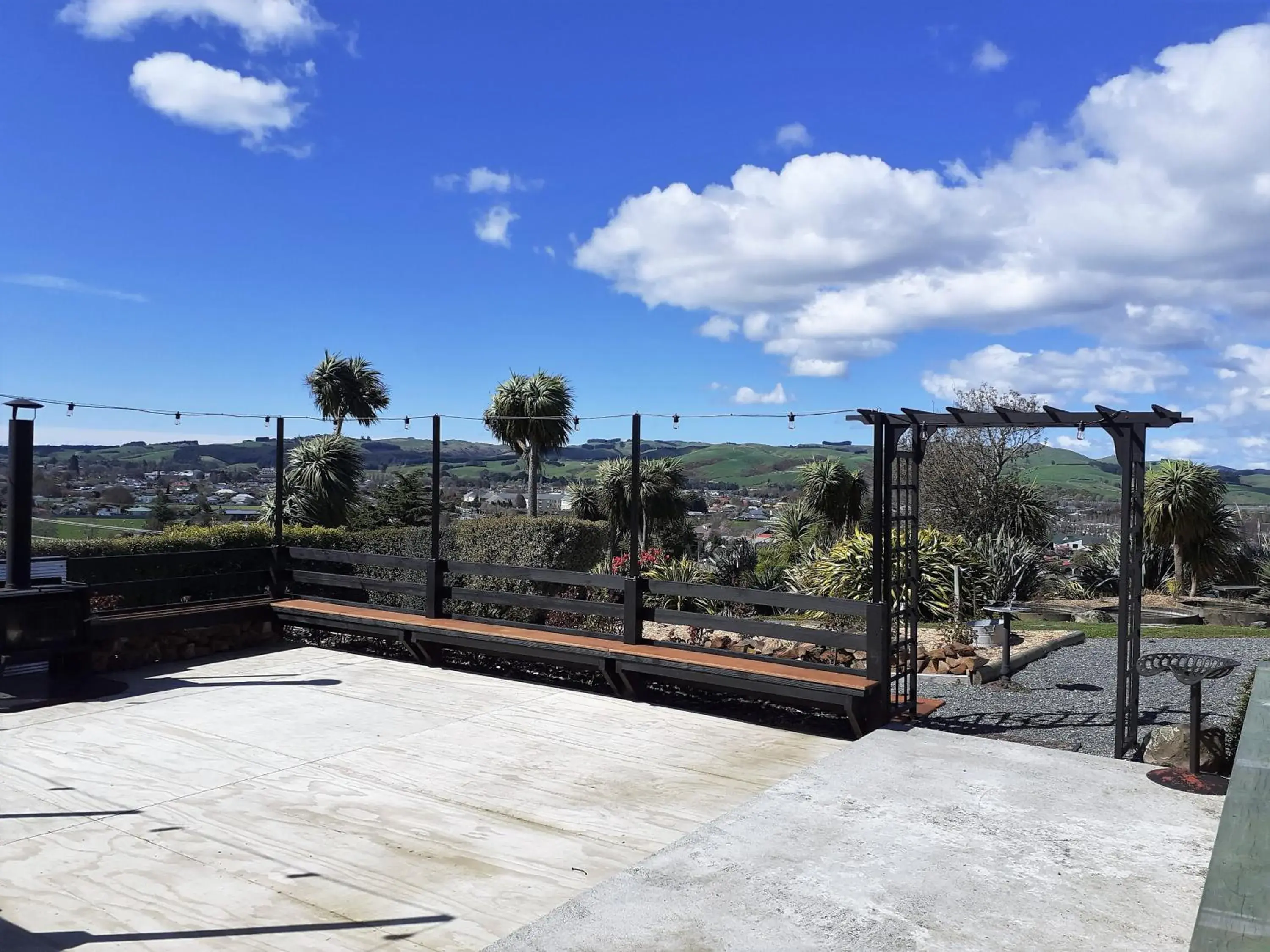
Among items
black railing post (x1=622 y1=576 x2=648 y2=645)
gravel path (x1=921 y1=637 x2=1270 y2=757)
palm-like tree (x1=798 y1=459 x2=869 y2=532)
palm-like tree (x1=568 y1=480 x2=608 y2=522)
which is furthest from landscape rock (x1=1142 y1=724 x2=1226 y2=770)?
palm-like tree (x1=568 y1=480 x2=608 y2=522)

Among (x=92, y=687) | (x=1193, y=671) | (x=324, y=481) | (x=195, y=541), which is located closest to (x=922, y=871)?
(x=1193, y=671)

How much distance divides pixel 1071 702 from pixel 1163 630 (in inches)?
184

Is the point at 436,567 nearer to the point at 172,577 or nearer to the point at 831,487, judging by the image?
the point at 172,577

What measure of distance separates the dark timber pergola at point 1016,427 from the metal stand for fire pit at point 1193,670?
186 millimetres

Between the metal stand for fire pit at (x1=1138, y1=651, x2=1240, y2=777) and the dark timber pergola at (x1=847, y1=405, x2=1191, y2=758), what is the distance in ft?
0.61

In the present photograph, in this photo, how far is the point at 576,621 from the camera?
10156mm

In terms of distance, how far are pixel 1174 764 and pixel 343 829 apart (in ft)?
14.5

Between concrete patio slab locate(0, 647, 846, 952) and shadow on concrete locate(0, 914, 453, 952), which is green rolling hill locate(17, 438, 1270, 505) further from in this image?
shadow on concrete locate(0, 914, 453, 952)

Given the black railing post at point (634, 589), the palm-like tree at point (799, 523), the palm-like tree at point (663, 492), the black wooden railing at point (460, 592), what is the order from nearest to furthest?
the black wooden railing at point (460, 592), the black railing post at point (634, 589), the palm-like tree at point (799, 523), the palm-like tree at point (663, 492)

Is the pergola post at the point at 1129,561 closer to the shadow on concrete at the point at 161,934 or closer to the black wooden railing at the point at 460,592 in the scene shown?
the black wooden railing at the point at 460,592

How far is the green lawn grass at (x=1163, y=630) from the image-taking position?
10.3 m

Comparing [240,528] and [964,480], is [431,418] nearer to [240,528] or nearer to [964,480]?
[240,528]

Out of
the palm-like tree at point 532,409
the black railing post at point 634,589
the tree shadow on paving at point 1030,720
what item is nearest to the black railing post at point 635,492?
the black railing post at point 634,589

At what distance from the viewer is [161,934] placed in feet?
11.1
